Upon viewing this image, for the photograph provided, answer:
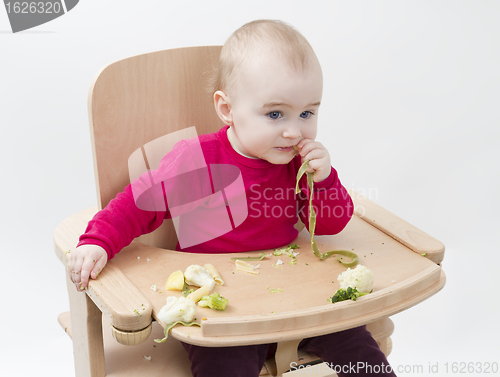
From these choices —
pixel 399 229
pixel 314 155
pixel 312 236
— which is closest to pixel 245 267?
pixel 312 236

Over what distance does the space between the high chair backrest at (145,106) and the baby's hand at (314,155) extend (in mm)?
324

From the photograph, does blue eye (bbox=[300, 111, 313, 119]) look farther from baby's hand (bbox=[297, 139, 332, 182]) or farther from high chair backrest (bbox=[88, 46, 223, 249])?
high chair backrest (bbox=[88, 46, 223, 249])

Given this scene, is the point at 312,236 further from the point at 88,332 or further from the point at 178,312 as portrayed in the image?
the point at 88,332

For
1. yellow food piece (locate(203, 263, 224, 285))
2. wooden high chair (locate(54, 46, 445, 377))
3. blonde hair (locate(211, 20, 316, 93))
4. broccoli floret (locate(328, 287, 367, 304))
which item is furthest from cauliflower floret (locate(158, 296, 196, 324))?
blonde hair (locate(211, 20, 316, 93))

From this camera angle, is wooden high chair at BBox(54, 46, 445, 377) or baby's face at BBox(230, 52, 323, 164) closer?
wooden high chair at BBox(54, 46, 445, 377)

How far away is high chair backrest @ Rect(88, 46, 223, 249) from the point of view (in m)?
1.62

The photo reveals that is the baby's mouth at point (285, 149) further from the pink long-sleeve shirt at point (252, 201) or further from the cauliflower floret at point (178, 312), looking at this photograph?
the cauliflower floret at point (178, 312)

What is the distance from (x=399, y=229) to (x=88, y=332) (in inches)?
28.6

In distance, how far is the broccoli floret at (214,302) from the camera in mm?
1396

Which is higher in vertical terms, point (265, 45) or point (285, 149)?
point (265, 45)

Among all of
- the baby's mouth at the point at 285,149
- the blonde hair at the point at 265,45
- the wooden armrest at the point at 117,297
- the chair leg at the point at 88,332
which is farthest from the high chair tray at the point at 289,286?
the blonde hair at the point at 265,45

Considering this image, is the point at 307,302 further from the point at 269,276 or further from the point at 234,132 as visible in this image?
the point at 234,132

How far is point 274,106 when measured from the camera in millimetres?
1549

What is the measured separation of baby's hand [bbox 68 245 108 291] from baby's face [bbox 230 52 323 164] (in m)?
0.40
